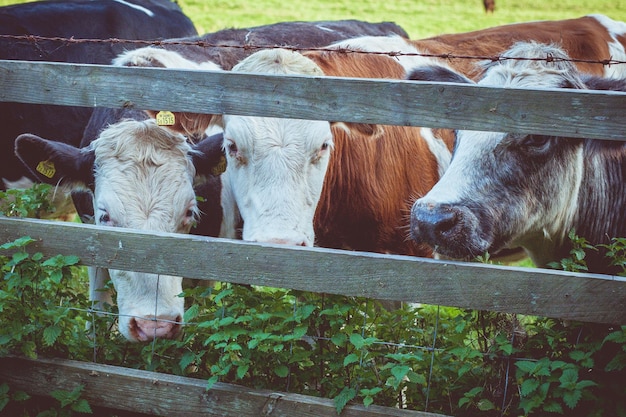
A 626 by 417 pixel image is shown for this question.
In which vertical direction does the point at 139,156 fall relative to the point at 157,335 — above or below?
above

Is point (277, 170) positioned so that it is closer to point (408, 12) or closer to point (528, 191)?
point (528, 191)

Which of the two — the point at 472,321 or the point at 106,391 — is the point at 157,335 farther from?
the point at 472,321

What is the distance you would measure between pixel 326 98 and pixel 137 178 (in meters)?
1.39

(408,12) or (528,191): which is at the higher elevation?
(408,12)

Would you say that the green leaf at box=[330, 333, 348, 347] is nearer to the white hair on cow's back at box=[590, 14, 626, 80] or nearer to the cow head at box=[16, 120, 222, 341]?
the cow head at box=[16, 120, 222, 341]

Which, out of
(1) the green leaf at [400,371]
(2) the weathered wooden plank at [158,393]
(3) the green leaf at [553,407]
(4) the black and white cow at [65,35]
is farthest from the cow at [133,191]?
(4) the black and white cow at [65,35]

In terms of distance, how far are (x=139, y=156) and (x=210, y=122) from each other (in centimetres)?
70

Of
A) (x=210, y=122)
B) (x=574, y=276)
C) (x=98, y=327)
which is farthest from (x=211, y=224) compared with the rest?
(x=574, y=276)

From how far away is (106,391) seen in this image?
3307 mm

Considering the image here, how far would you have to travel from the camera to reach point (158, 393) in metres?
3.23

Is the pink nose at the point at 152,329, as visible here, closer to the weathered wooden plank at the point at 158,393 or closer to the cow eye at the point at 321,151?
the weathered wooden plank at the point at 158,393

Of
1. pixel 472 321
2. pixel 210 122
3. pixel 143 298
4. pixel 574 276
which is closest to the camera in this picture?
pixel 574 276

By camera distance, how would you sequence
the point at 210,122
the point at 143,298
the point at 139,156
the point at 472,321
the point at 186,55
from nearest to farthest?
the point at 472,321
the point at 143,298
the point at 139,156
the point at 210,122
the point at 186,55

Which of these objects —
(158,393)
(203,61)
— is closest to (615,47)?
(203,61)
